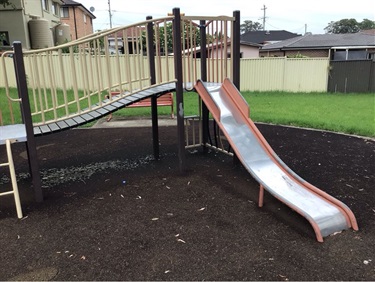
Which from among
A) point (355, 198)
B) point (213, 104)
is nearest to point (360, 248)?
point (355, 198)

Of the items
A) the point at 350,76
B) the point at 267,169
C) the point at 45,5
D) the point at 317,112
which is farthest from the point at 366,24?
the point at 267,169

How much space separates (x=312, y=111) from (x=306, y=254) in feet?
27.1

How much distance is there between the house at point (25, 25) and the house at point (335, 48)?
17859 mm

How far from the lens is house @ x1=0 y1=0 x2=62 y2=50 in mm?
21703

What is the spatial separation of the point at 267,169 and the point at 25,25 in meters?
23.3

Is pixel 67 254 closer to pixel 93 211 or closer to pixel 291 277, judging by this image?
pixel 93 211

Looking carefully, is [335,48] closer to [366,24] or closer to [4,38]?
[4,38]

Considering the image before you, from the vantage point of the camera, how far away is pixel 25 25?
22422 millimetres

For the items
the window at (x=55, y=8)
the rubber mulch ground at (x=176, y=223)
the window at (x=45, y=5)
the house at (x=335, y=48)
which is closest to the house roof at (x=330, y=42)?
the house at (x=335, y=48)

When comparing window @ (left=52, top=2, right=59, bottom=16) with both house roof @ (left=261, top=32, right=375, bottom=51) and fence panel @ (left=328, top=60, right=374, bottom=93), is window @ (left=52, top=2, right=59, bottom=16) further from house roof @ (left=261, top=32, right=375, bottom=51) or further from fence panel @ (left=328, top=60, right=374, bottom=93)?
fence panel @ (left=328, top=60, right=374, bottom=93)

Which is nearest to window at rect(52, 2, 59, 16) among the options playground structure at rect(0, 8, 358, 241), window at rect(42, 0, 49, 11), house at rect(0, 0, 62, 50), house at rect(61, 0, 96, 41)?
window at rect(42, 0, 49, 11)

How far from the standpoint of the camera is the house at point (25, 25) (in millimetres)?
21703

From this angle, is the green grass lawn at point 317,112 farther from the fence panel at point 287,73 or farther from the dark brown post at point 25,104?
the dark brown post at point 25,104

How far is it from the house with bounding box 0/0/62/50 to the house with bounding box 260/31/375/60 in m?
17.9
